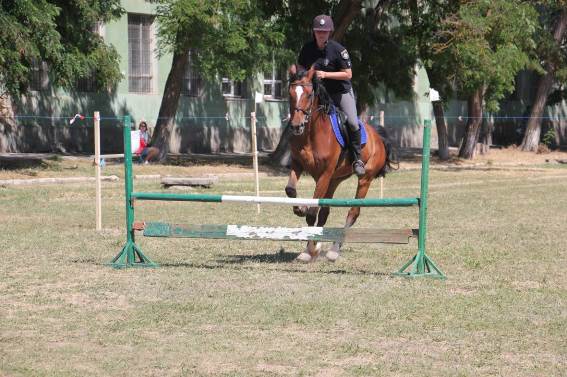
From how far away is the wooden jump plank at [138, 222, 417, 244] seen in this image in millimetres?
11453

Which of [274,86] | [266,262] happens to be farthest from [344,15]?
[266,262]

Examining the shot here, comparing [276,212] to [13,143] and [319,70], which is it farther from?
[13,143]

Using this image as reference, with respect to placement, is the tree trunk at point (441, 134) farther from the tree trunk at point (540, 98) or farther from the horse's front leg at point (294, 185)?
the horse's front leg at point (294, 185)

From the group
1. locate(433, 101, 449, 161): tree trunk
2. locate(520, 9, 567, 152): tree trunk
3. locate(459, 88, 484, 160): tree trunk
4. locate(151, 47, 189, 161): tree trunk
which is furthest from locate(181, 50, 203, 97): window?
locate(520, 9, 567, 152): tree trunk

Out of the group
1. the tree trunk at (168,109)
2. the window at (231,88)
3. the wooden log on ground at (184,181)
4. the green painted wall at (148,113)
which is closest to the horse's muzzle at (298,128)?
the wooden log on ground at (184,181)

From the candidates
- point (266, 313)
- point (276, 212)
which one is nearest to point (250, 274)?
point (266, 313)

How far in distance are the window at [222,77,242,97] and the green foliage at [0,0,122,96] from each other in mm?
12378

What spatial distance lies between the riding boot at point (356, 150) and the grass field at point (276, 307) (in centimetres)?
118

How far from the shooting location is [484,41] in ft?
108

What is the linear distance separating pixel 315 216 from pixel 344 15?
828 inches

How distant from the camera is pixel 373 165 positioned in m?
13.7

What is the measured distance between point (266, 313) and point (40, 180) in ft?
58.5

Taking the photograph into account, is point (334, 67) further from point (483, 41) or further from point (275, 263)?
point (483, 41)

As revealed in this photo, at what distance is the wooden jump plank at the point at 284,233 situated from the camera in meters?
11.5
